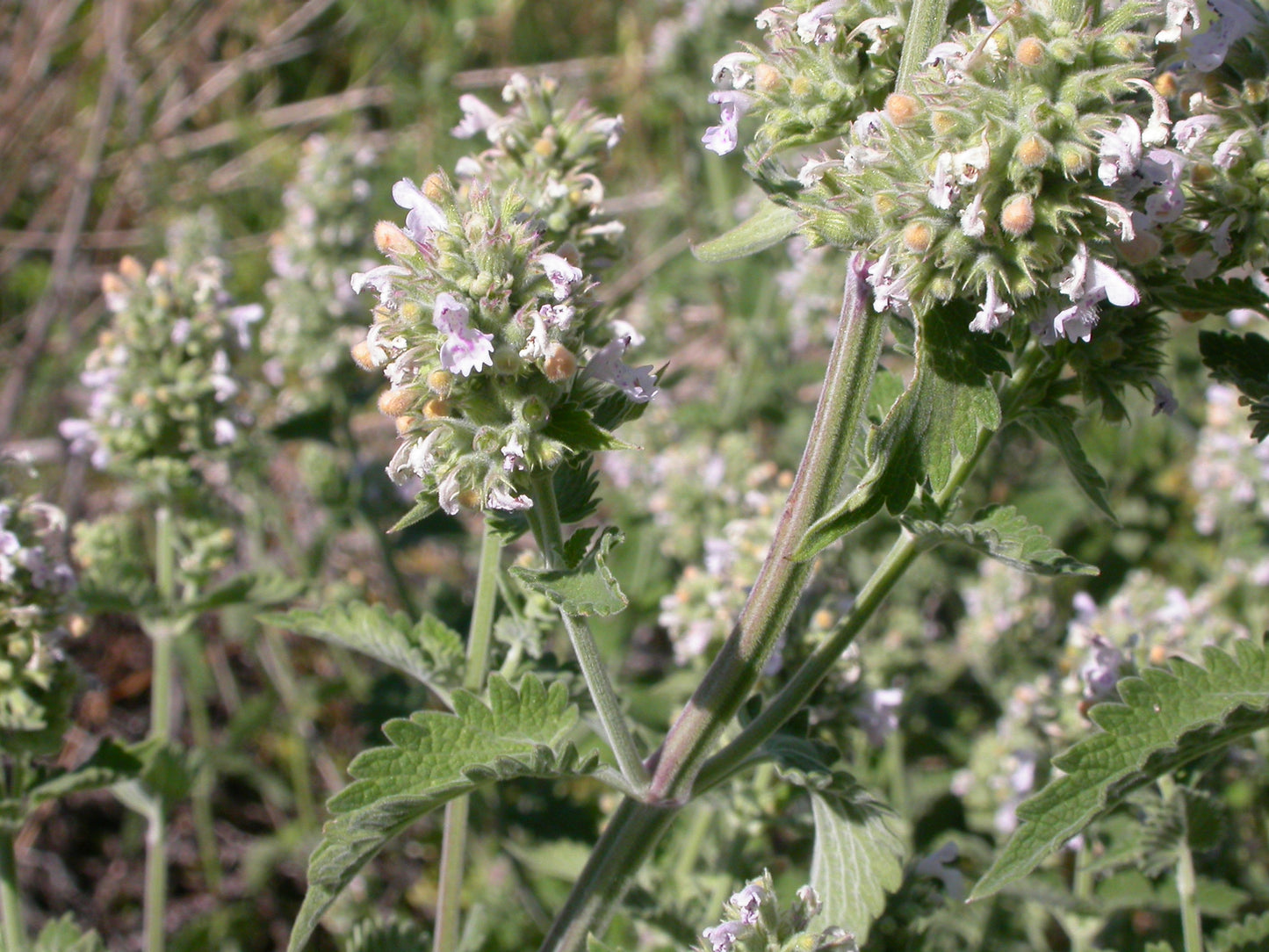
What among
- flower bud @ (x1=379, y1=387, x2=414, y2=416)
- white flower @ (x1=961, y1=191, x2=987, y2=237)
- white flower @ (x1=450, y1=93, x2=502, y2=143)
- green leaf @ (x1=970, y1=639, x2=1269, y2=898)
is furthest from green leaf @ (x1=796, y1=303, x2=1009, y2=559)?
white flower @ (x1=450, y1=93, x2=502, y2=143)

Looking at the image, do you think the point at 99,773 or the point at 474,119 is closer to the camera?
the point at 99,773

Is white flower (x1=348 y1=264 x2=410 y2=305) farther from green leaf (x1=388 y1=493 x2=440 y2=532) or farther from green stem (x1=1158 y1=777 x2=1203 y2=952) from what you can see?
green stem (x1=1158 y1=777 x2=1203 y2=952)

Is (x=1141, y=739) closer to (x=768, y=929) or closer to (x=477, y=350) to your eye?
(x=768, y=929)

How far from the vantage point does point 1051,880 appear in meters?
3.53

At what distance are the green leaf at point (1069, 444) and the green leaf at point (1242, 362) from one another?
1.43 feet

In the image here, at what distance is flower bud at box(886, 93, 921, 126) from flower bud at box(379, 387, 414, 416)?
1.00 metres

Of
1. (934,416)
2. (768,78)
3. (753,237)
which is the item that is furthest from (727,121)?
(934,416)

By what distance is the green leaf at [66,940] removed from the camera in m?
2.92

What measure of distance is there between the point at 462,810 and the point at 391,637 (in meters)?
0.49

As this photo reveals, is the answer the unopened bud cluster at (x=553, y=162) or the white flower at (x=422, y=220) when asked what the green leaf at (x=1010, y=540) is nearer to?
the white flower at (x=422, y=220)

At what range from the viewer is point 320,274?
18.3 ft

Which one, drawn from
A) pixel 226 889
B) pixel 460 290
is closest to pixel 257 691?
pixel 226 889

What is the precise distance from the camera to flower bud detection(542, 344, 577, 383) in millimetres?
2020

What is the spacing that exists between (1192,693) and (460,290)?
1627 millimetres
